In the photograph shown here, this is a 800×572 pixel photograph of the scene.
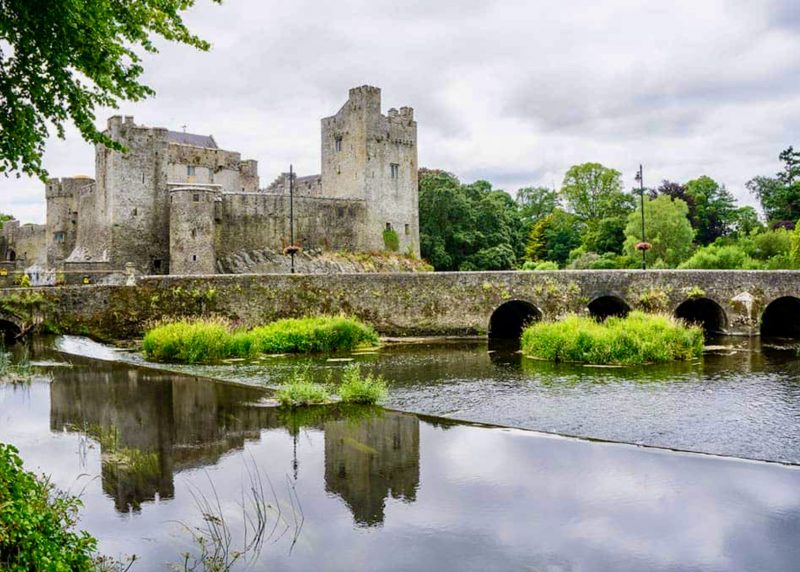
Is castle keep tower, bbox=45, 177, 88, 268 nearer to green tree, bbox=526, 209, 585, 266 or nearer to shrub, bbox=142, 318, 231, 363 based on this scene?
shrub, bbox=142, 318, 231, 363

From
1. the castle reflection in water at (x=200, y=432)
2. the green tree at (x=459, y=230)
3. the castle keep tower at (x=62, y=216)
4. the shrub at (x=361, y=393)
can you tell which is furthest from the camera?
the green tree at (x=459, y=230)

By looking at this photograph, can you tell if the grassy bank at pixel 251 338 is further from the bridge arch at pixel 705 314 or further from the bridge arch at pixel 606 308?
the bridge arch at pixel 705 314

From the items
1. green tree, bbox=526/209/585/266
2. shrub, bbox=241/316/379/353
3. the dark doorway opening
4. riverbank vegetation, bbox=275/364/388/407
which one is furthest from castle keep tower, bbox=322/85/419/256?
riverbank vegetation, bbox=275/364/388/407

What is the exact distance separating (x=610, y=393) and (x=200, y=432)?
897cm

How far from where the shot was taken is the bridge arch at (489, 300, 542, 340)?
31.3 m

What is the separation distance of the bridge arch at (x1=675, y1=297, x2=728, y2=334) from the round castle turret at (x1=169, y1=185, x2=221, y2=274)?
23.1m

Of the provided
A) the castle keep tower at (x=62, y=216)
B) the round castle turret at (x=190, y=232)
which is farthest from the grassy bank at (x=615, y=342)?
the castle keep tower at (x=62, y=216)

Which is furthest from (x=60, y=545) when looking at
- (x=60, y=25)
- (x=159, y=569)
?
(x=60, y=25)

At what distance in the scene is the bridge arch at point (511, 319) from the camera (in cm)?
3131

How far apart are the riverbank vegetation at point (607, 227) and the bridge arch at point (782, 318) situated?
6347 mm

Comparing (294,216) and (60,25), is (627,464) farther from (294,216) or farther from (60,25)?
(294,216)

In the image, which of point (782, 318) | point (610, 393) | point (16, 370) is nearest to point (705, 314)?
point (782, 318)

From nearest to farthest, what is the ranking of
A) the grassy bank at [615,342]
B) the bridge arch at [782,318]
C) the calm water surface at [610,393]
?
the calm water surface at [610,393] < the grassy bank at [615,342] < the bridge arch at [782,318]

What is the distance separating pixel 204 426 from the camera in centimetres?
1379
